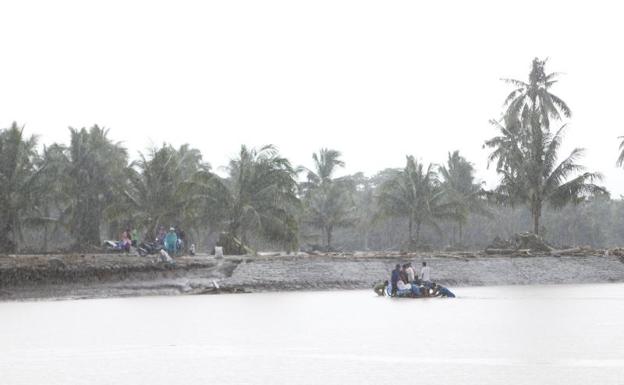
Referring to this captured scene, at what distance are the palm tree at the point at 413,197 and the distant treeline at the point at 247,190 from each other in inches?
2.7

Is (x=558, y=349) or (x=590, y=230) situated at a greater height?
(x=590, y=230)

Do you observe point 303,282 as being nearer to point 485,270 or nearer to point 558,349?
point 485,270

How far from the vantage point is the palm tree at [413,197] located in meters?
48.7

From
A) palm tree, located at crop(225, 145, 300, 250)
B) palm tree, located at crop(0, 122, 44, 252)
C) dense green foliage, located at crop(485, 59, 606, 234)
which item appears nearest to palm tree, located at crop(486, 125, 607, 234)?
dense green foliage, located at crop(485, 59, 606, 234)

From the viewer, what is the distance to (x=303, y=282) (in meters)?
30.7

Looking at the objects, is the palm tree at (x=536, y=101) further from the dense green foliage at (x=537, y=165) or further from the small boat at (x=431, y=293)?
the small boat at (x=431, y=293)

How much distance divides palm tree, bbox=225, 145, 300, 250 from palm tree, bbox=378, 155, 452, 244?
1157cm

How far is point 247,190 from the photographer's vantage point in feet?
124

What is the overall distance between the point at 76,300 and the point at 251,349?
14.8m

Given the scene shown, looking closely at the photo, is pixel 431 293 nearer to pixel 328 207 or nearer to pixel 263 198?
pixel 263 198

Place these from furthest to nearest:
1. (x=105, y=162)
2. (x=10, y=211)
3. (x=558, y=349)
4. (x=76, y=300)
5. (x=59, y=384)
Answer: (x=105, y=162) → (x=10, y=211) → (x=76, y=300) → (x=558, y=349) → (x=59, y=384)

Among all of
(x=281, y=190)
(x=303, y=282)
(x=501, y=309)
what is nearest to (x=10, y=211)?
(x=281, y=190)

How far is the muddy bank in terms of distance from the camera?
26.5 m

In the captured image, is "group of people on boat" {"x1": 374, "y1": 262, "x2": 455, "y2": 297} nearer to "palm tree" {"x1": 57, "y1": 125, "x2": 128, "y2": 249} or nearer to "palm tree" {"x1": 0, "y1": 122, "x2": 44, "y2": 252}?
"palm tree" {"x1": 0, "y1": 122, "x2": 44, "y2": 252}
